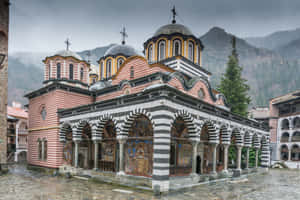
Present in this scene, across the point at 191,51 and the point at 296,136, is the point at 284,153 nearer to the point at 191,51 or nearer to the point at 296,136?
the point at 296,136

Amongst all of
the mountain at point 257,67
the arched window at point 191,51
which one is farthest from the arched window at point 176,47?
the mountain at point 257,67

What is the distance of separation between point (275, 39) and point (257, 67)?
191ft

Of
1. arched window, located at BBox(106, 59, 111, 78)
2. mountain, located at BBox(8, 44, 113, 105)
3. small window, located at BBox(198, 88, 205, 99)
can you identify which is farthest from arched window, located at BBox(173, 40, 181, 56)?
mountain, located at BBox(8, 44, 113, 105)

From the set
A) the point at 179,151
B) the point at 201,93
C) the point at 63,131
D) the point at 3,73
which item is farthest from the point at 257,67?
the point at 3,73

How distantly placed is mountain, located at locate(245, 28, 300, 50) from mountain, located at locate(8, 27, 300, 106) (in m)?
15.1

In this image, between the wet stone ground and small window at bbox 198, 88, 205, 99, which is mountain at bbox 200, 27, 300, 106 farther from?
the wet stone ground

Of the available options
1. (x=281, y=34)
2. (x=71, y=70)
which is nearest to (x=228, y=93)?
(x=71, y=70)

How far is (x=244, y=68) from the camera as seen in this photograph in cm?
9950

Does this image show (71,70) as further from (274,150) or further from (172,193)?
(274,150)

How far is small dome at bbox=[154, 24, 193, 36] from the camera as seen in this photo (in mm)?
20250

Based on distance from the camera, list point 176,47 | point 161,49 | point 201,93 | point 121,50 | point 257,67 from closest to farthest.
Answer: point 201,93, point 176,47, point 161,49, point 121,50, point 257,67

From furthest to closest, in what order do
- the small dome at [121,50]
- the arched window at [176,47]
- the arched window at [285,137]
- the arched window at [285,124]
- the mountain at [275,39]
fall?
the mountain at [275,39]
the arched window at [285,124]
the arched window at [285,137]
the small dome at [121,50]
the arched window at [176,47]

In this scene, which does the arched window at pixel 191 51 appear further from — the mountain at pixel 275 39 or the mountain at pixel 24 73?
the mountain at pixel 275 39

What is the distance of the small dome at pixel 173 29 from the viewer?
797 inches
